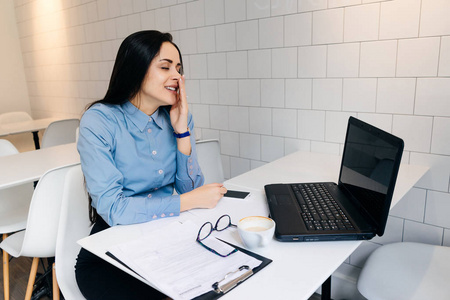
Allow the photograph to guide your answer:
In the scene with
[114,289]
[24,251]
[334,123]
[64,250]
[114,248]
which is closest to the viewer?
[114,248]

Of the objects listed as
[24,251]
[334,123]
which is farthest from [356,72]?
[24,251]

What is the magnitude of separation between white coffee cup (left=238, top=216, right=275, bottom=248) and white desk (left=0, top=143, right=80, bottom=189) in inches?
38.5

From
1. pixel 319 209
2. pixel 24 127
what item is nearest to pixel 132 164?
pixel 319 209

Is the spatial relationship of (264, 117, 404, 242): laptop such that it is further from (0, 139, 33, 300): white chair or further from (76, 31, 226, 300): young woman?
(0, 139, 33, 300): white chair

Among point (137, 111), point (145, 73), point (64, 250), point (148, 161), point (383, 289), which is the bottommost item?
point (383, 289)

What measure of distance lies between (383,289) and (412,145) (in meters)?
0.76

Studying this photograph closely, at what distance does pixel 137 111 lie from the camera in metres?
1.35

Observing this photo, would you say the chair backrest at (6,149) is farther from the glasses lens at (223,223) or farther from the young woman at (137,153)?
the glasses lens at (223,223)

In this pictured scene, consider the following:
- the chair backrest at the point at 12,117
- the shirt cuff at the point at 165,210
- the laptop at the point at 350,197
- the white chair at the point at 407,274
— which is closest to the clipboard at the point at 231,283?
the laptop at the point at 350,197

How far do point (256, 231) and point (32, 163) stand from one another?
5.28 ft

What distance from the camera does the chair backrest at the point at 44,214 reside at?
4.73 ft

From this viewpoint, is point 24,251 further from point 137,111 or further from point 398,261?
point 398,261

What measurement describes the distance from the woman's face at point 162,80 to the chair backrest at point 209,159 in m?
0.58

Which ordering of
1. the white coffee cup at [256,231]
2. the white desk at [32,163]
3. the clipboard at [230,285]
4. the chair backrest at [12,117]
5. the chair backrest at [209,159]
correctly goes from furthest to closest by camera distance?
the chair backrest at [12,117], the chair backrest at [209,159], the white desk at [32,163], the white coffee cup at [256,231], the clipboard at [230,285]
